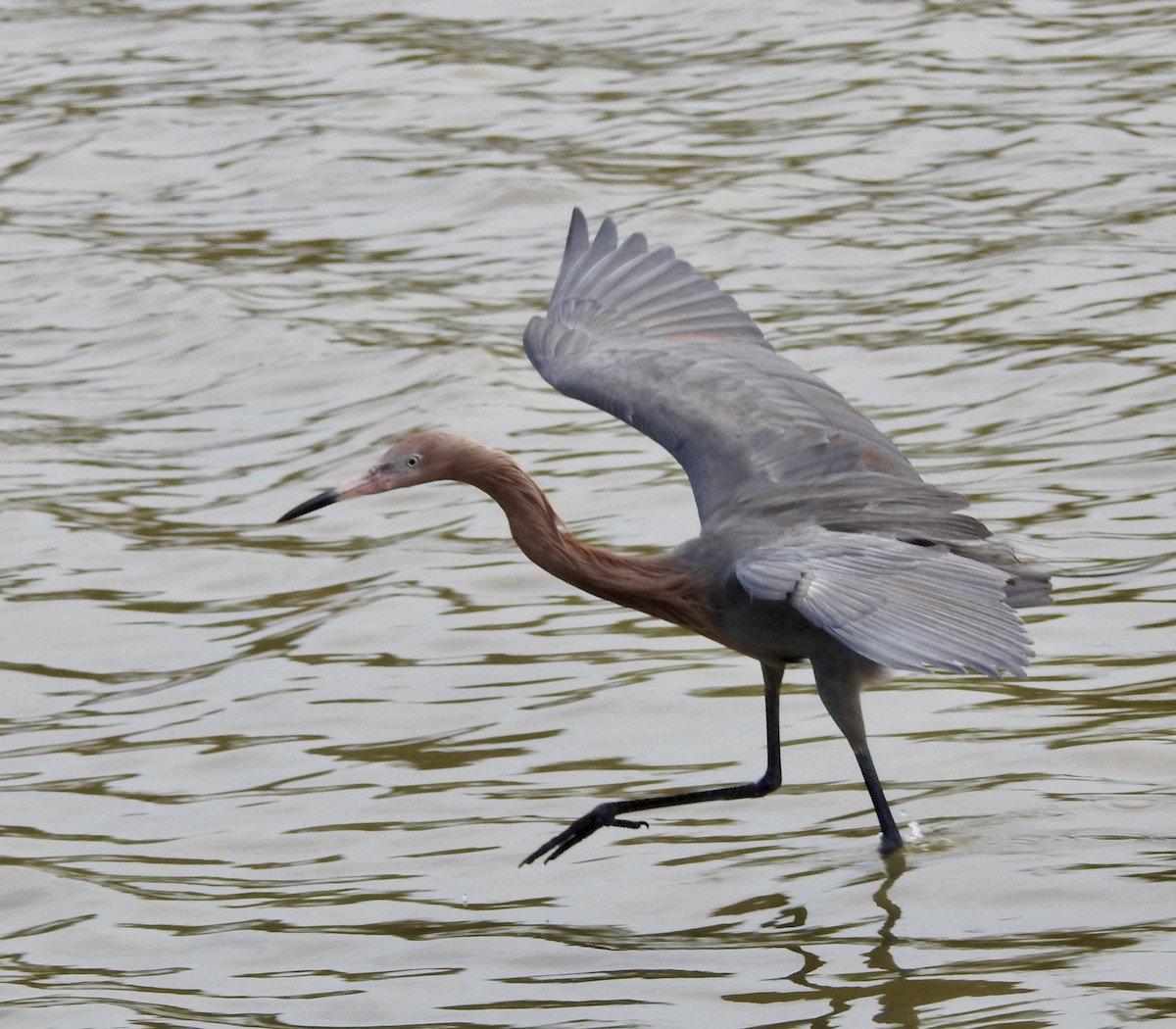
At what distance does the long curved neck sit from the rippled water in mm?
697

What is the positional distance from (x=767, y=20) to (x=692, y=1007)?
11513 millimetres

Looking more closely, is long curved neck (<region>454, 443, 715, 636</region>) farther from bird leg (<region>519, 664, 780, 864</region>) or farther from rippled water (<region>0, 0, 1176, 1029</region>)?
rippled water (<region>0, 0, 1176, 1029</region>)

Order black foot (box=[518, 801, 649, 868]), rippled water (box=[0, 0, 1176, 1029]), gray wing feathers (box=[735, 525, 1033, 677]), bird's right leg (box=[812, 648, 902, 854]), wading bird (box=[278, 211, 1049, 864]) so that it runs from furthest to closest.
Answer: black foot (box=[518, 801, 649, 868]) → bird's right leg (box=[812, 648, 902, 854]) → rippled water (box=[0, 0, 1176, 1029]) → wading bird (box=[278, 211, 1049, 864]) → gray wing feathers (box=[735, 525, 1033, 677])

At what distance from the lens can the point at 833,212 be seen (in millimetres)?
13039

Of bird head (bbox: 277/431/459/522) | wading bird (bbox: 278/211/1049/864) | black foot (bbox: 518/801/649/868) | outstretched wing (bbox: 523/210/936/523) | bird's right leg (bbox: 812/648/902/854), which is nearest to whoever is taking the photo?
wading bird (bbox: 278/211/1049/864)

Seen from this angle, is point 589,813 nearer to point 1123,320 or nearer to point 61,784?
point 61,784

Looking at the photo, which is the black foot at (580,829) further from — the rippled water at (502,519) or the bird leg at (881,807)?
the bird leg at (881,807)

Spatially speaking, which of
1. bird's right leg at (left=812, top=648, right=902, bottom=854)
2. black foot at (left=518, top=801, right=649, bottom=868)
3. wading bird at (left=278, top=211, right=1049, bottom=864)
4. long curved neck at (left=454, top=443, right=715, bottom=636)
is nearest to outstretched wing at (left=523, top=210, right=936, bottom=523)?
wading bird at (left=278, top=211, right=1049, bottom=864)

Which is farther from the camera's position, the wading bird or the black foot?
the black foot

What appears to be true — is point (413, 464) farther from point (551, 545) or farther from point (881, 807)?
point (881, 807)

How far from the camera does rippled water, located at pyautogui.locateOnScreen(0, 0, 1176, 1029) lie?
239 inches

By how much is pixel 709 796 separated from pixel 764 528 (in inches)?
31.1

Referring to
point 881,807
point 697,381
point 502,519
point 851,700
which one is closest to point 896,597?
point 851,700

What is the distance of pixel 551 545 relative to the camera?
6.78 meters
